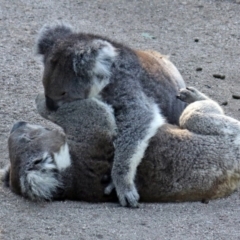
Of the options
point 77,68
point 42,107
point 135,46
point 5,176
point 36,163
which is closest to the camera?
point 36,163

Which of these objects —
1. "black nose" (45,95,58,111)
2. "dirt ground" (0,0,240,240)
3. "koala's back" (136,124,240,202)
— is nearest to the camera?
"dirt ground" (0,0,240,240)

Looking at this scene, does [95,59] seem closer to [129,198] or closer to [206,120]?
[206,120]

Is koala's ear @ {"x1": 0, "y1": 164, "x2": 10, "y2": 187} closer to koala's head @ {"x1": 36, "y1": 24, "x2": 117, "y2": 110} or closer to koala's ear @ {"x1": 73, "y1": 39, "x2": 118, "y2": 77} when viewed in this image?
koala's head @ {"x1": 36, "y1": 24, "x2": 117, "y2": 110}

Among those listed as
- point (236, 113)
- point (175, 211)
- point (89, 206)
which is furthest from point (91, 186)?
point (236, 113)

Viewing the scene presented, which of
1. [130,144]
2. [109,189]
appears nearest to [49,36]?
[130,144]

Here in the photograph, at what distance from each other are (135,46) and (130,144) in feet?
12.6

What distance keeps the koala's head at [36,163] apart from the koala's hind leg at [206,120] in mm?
964

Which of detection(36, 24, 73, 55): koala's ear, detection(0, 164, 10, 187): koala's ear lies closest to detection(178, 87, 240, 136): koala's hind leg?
detection(36, 24, 73, 55): koala's ear

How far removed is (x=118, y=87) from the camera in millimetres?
5965

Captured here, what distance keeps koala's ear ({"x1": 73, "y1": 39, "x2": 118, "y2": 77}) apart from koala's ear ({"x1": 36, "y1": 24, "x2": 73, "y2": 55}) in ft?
1.67

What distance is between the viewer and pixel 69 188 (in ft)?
18.2

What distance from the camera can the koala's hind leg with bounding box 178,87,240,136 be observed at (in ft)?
19.1

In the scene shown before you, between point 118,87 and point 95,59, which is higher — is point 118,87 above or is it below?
below

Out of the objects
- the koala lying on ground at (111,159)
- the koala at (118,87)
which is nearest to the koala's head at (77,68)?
the koala at (118,87)
